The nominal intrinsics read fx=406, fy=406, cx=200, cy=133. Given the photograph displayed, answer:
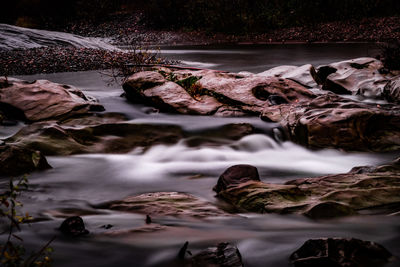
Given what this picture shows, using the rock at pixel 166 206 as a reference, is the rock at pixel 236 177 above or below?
above

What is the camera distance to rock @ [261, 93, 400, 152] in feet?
20.1

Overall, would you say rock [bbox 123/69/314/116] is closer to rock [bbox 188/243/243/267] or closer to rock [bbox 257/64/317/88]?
rock [bbox 257/64/317/88]

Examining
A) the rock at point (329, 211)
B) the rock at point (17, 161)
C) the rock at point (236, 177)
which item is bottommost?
the rock at point (329, 211)

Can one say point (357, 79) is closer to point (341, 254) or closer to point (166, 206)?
point (166, 206)

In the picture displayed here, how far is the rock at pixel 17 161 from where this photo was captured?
5.07 metres

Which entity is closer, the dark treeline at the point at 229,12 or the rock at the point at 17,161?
the rock at the point at 17,161

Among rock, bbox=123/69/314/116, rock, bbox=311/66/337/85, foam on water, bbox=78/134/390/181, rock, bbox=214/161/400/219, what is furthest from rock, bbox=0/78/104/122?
rock, bbox=311/66/337/85

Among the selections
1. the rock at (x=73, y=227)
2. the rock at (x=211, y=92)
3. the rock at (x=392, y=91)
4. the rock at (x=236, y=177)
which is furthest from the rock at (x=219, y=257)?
the rock at (x=392, y=91)

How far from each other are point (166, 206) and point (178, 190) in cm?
86

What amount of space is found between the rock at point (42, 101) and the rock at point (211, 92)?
1.23 metres

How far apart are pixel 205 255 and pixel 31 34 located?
62.5 ft

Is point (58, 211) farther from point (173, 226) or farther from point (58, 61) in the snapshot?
point (58, 61)

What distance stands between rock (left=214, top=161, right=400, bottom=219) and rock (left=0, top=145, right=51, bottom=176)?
8.25ft

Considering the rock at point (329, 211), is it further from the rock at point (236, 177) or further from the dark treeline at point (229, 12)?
the dark treeline at point (229, 12)
